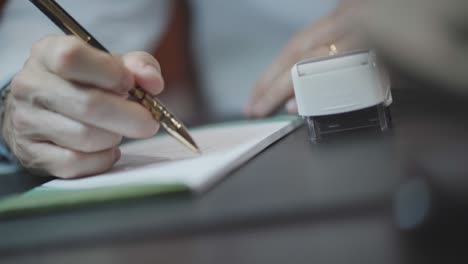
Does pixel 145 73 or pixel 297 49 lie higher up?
pixel 145 73

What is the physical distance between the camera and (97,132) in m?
0.33

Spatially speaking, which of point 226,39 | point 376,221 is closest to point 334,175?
point 376,221

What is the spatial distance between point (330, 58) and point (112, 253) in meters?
0.19

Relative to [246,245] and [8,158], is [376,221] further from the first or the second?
[8,158]

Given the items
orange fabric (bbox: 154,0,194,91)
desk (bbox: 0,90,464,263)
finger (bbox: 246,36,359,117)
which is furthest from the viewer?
orange fabric (bbox: 154,0,194,91)

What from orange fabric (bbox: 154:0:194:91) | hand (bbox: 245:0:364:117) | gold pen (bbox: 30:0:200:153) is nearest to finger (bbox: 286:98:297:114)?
hand (bbox: 245:0:364:117)

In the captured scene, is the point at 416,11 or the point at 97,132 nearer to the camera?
the point at 416,11

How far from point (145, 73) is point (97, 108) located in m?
0.04

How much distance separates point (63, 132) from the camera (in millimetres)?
338

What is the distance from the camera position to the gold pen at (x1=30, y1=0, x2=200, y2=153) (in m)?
0.33

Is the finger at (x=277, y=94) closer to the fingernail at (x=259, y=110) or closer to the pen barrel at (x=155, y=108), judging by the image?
the fingernail at (x=259, y=110)

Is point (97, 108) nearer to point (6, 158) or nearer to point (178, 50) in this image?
point (6, 158)

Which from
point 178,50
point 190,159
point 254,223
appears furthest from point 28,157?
point 178,50

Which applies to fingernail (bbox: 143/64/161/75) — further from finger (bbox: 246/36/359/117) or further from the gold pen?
finger (bbox: 246/36/359/117)
